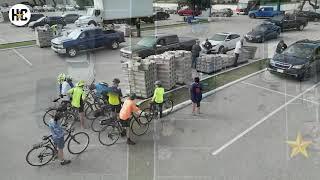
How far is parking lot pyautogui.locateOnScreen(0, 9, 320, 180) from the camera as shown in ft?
31.2

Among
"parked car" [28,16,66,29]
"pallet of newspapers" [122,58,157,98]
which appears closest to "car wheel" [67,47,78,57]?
"pallet of newspapers" [122,58,157,98]

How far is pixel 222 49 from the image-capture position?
2333 cm

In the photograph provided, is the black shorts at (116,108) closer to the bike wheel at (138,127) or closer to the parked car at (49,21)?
the bike wheel at (138,127)

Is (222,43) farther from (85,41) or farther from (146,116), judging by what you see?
(146,116)

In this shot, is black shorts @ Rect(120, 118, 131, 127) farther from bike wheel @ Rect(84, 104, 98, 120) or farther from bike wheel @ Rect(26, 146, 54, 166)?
bike wheel @ Rect(84, 104, 98, 120)

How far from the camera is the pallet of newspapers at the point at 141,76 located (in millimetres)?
14641

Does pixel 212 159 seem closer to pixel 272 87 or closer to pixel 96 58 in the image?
pixel 272 87

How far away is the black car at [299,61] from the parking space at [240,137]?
1398mm

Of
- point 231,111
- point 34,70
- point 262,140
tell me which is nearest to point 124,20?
point 34,70

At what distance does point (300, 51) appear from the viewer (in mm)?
18516

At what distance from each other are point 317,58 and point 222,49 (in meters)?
6.49

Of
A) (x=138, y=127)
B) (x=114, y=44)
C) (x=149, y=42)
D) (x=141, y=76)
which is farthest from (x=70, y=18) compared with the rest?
(x=138, y=127)

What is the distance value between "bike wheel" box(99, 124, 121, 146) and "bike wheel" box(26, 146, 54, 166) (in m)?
1.74

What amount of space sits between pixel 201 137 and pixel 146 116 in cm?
211
